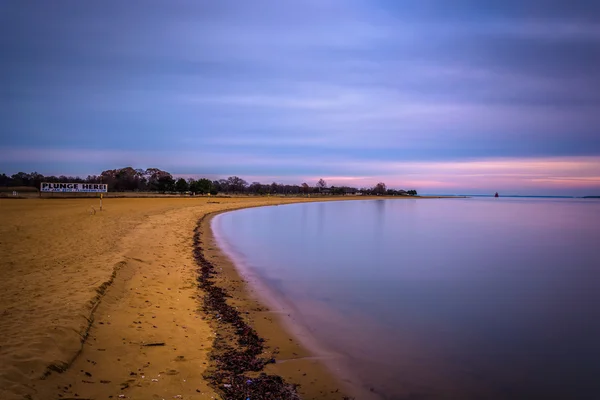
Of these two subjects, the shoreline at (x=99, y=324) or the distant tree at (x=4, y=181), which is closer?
the shoreline at (x=99, y=324)

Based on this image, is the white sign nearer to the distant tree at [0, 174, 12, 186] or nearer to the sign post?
the sign post

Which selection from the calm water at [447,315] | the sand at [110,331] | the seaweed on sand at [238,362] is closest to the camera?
the sand at [110,331]

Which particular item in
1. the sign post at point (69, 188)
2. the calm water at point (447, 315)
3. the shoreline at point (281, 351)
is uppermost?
the sign post at point (69, 188)

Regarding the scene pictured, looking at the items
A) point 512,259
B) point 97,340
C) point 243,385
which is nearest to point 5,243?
point 97,340

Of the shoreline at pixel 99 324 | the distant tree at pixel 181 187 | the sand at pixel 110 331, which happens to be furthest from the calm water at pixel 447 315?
the distant tree at pixel 181 187

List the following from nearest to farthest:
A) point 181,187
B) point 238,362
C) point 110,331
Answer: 1. point 238,362
2. point 110,331
3. point 181,187

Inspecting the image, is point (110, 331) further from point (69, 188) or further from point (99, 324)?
point (69, 188)

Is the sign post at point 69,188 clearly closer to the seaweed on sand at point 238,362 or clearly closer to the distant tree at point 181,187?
the distant tree at point 181,187

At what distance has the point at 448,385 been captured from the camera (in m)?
5.93

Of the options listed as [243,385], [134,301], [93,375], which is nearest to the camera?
[93,375]

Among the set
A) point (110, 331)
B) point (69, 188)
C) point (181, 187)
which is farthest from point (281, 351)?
point (181, 187)

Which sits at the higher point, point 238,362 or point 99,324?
point 99,324

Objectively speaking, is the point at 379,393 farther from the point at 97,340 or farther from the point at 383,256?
the point at 383,256

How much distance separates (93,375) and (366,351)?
15.0 feet
